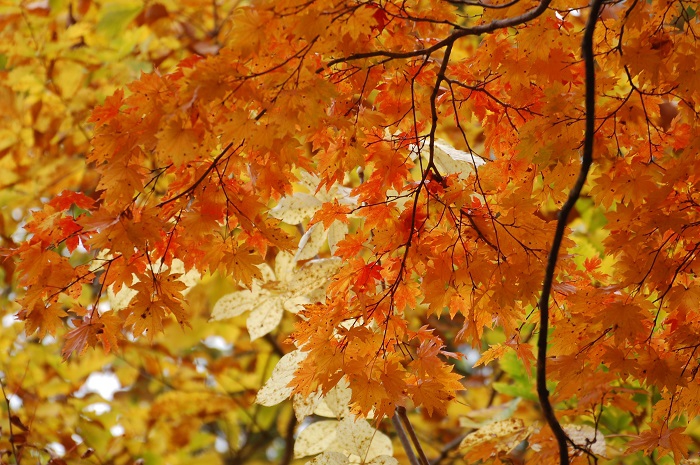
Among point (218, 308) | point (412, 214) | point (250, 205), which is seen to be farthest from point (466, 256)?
point (218, 308)

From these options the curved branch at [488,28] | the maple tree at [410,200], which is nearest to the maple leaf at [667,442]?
the maple tree at [410,200]

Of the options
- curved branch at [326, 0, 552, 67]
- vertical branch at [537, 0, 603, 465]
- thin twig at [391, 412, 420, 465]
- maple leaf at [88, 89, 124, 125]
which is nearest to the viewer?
vertical branch at [537, 0, 603, 465]

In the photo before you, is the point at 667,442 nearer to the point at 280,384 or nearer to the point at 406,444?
the point at 406,444

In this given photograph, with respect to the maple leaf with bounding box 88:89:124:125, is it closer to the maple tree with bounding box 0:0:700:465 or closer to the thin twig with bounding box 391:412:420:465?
the maple tree with bounding box 0:0:700:465

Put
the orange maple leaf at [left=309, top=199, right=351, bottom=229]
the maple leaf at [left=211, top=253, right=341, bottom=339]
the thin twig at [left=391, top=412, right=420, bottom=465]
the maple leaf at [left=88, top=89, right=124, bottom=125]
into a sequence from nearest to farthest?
the maple leaf at [left=88, top=89, right=124, bottom=125]
the orange maple leaf at [left=309, top=199, right=351, bottom=229]
the thin twig at [left=391, top=412, right=420, bottom=465]
the maple leaf at [left=211, top=253, right=341, bottom=339]

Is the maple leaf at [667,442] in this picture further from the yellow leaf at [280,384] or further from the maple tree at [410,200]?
the yellow leaf at [280,384]

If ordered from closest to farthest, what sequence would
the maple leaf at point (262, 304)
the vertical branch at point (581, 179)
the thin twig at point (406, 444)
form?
the vertical branch at point (581, 179) → the thin twig at point (406, 444) → the maple leaf at point (262, 304)

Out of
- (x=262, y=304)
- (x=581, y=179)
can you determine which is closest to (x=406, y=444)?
(x=262, y=304)

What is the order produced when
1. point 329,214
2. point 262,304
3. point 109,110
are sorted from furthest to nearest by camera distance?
point 262,304
point 329,214
point 109,110

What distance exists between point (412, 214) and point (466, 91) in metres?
0.42

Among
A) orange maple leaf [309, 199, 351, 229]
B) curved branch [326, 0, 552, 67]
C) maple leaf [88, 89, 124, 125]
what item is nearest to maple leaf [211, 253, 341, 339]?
orange maple leaf [309, 199, 351, 229]

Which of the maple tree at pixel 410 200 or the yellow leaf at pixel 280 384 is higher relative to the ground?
the maple tree at pixel 410 200

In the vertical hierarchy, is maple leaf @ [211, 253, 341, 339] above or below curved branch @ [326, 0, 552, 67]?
below

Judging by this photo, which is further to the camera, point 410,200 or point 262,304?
point 262,304
